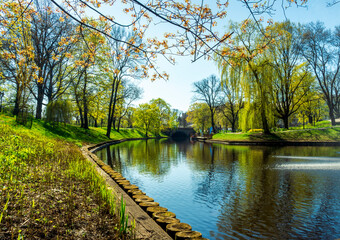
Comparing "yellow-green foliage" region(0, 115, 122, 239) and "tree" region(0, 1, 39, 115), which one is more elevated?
"tree" region(0, 1, 39, 115)

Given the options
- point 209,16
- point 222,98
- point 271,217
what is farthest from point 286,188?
point 222,98

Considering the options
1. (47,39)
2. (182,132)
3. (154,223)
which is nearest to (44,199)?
(154,223)

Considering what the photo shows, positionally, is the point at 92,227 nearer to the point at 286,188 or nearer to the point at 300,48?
the point at 286,188

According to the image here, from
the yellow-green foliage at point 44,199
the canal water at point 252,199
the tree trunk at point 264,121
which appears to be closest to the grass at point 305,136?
the tree trunk at point 264,121

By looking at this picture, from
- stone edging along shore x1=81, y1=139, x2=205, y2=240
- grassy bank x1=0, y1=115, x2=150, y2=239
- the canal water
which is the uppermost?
grassy bank x1=0, y1=115, x2=150, y2=239

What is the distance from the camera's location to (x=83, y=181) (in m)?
5.46

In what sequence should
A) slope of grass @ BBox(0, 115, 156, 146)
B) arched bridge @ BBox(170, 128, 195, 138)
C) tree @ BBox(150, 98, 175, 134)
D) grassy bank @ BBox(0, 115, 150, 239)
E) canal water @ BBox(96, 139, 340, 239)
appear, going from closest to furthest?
grassy bank @ BBox(0, 115, 150, 239)
canal water @ BBox(96, 139, 340, 239)
slope of grass @ BBox(0, 115, 156, 146)
tree @ BBox(150, 98, 175, 134)
arched bridge @ BBox(170, 128, 195, 138)

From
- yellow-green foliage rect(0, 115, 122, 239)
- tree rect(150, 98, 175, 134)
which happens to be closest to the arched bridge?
tree rect(150, 98, 175, 134)

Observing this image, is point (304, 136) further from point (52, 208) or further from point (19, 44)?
point (52, 208)

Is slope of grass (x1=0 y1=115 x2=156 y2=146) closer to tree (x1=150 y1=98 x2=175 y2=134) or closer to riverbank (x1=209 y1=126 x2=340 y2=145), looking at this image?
riverbank (x1=209 y1=126 x2=340 y2=145)

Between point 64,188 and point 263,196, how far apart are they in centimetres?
522

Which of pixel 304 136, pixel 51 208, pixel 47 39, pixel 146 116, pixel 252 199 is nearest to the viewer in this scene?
pixel 51 208

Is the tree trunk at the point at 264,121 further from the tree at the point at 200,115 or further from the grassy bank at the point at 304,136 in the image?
the tree at the point at 200,115

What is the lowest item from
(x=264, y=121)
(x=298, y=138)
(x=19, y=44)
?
(x=298, y=138)
